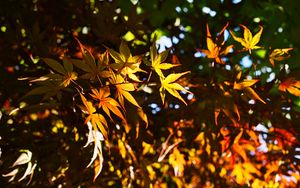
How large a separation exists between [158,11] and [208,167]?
0.76 meters

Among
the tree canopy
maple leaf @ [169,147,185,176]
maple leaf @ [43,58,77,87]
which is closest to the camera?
maple leaf @ [43,58,77,87]

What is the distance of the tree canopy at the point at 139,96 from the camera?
883 millimetres

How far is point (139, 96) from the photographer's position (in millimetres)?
1147

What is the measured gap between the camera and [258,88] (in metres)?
1.08

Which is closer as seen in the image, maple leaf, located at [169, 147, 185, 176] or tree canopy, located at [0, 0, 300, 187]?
tree canopy, located at [0, 0, 300, 187]

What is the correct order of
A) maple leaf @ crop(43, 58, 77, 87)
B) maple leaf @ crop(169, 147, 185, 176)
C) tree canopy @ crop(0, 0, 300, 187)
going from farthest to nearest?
maple leaf @ crop(169, 147, 185, 176), tree canopy @ crop(0, 0, 300, 187), maple leaf @ crop(43, 58, 77, 87)

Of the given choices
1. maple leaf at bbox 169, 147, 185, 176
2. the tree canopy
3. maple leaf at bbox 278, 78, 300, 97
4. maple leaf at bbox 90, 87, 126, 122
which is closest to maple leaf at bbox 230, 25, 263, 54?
the tree canopy

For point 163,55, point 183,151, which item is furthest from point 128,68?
point 183,151

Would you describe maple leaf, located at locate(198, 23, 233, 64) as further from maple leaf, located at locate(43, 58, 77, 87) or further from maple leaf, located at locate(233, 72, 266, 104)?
maple leaf, located at locate(43, 58, 77, 87)

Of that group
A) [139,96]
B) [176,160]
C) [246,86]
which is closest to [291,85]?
[246,86]

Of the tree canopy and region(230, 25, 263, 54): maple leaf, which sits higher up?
region(230, 25, 263, 54): maple leaf

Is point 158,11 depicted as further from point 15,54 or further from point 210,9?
point 15,54

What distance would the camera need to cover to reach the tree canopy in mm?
883

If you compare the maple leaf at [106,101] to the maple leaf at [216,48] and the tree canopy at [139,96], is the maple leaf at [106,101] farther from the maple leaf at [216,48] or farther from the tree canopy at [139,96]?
the maple leaf at [216,48]
